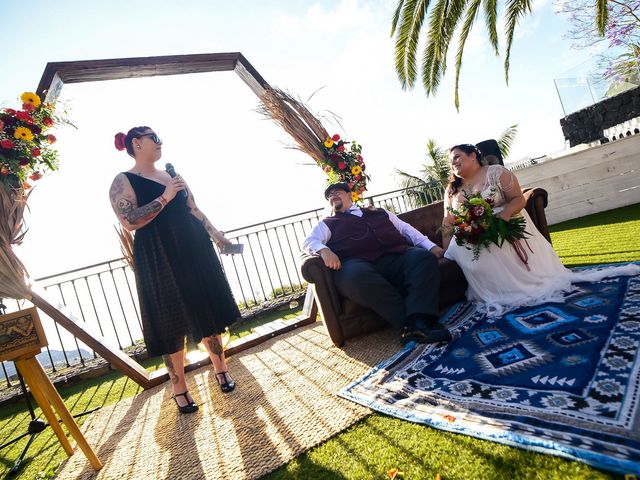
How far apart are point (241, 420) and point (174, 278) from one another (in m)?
0.99

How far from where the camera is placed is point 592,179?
592 centimetres

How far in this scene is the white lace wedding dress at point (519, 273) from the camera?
244 centimetres

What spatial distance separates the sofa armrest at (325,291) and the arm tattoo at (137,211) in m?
1.12

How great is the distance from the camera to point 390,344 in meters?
2.45

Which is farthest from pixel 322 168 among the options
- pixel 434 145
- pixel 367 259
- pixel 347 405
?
pixel 434 145

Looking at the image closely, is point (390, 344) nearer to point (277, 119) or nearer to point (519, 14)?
point (277, 119)

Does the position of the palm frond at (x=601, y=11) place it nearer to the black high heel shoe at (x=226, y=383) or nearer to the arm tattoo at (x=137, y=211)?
Answer: the arm tattoo at (x=137, y=211)

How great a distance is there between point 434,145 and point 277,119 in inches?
603

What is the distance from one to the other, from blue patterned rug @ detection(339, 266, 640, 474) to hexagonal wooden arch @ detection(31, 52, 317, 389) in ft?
7.16

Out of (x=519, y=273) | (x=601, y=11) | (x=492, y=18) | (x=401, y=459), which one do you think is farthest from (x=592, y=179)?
(x=401, y=459)

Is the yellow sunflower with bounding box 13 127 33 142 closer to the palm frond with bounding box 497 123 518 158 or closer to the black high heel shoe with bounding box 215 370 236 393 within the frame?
the black high heel shoe with bounding box 215 370 236 393

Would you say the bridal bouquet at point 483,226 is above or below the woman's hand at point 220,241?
below

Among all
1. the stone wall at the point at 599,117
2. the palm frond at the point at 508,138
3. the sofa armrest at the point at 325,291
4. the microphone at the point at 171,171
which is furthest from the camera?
the palm frond at the point at 508,138

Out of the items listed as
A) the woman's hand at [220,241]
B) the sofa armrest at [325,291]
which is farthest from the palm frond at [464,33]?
the woman's hand at [220,241]
